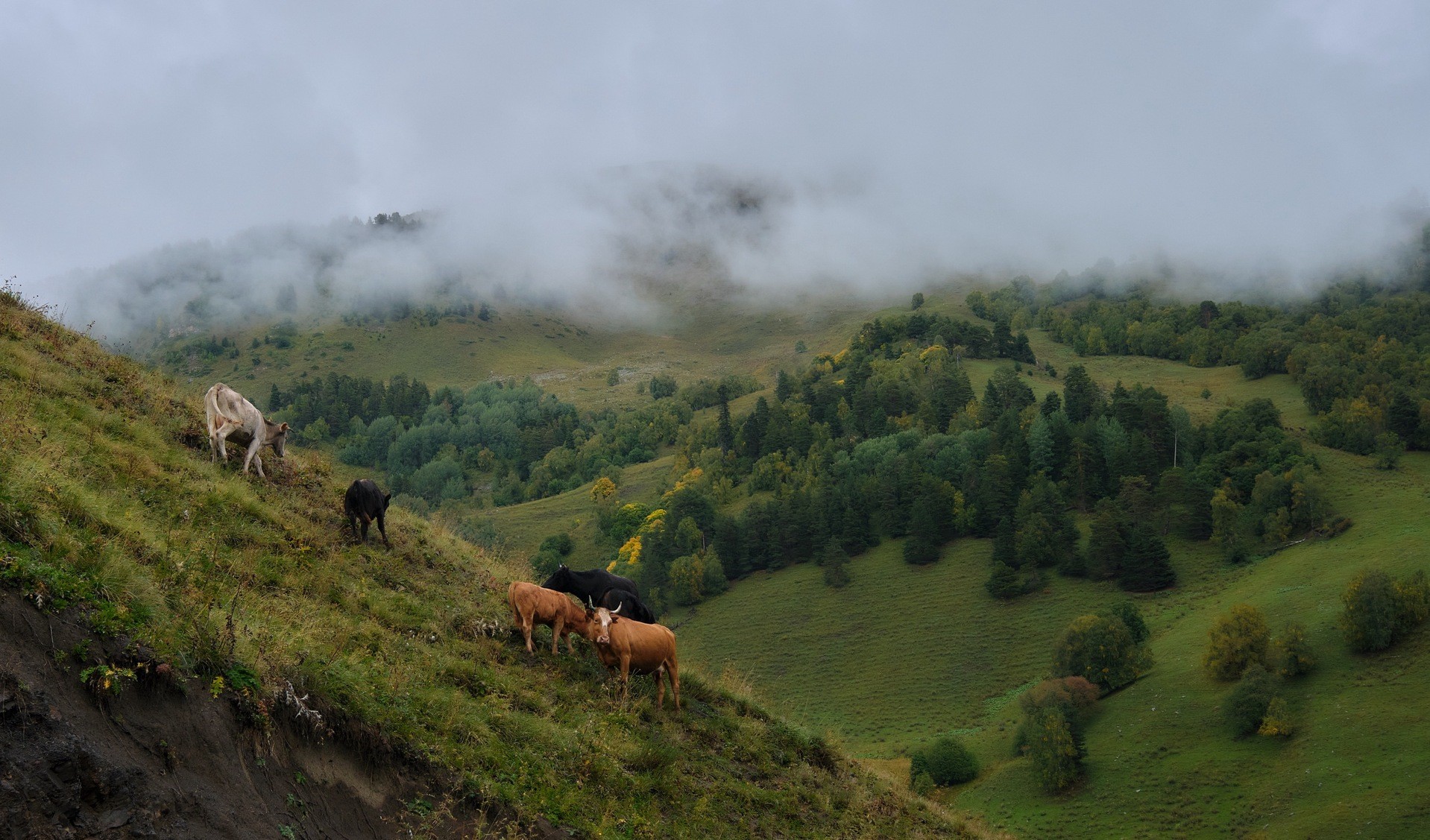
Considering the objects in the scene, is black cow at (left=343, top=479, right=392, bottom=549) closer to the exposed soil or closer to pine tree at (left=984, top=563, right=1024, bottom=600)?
the exposed soil

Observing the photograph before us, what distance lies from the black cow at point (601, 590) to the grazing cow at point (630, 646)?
2644 mm

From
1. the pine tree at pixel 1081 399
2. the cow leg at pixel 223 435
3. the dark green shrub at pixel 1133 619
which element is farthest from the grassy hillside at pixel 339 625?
A: the pine tree at pixel 1081 399

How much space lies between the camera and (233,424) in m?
17.3

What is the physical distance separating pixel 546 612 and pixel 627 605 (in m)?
3.49

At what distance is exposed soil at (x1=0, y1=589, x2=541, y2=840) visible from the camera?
6.79m

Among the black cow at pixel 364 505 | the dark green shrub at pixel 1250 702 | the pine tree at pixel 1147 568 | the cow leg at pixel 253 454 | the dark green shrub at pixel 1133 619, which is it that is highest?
the cow leg at pixel 253 454

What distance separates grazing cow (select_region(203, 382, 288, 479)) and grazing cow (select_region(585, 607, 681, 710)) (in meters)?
6.96

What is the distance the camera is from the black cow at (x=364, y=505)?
17.4 meters

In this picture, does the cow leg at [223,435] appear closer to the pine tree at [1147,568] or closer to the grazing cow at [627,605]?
the grazing cow at [627,605]

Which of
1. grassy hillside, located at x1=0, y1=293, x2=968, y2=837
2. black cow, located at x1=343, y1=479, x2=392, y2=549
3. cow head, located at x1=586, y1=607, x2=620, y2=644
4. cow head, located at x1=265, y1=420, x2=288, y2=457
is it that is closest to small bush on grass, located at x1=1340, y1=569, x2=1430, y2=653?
grassy hillside, located at x1=0, y1=293, x2=968, y2=837

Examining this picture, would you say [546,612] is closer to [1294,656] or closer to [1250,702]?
[1250,702]

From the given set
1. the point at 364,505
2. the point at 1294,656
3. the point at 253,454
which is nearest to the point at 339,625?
the point at 364,505

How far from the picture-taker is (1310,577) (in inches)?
4530

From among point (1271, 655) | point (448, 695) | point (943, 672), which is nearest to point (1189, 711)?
point (1271, 655)
